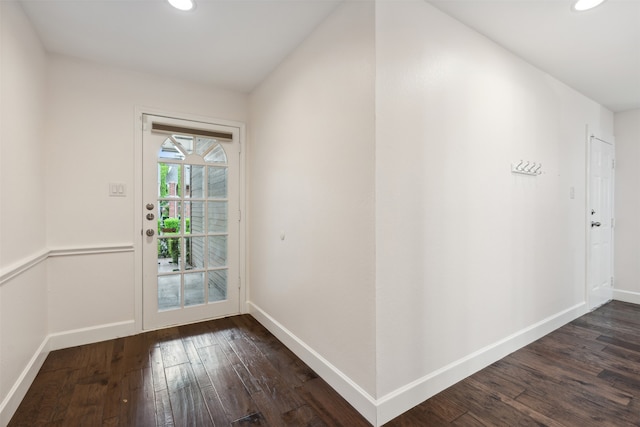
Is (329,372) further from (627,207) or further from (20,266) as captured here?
(627,207)

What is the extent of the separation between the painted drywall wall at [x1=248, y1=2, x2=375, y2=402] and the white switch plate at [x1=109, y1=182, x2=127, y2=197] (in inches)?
49.2

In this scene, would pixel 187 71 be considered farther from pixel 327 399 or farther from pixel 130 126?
pixel 327 399

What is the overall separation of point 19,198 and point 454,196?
274 cm

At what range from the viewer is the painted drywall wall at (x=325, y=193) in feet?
5.45

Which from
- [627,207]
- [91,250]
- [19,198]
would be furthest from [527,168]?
[91,250]

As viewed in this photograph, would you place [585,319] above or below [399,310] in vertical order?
below

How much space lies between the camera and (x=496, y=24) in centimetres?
201

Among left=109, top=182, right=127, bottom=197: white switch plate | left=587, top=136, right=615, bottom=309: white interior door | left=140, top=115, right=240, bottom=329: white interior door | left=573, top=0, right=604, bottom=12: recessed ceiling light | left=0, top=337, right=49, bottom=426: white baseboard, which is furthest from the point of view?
left=587, top=136, right=615, bottom=309: white interior door

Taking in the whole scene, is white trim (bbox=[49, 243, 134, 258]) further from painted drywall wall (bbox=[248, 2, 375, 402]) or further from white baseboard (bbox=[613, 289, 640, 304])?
white baseboard (bbox=[613, 289, 640, 304])

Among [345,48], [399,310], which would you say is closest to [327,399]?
[399,310]

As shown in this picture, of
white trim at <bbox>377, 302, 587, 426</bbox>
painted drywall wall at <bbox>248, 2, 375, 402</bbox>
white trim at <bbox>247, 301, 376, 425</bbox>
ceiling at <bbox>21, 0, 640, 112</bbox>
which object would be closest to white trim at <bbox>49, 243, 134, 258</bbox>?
painted drywall wall at <bbox>248, 2, 375, 402</bbox>

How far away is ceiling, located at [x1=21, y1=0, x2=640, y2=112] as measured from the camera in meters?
1.87

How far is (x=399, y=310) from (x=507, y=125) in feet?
5.58

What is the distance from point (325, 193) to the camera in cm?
200
